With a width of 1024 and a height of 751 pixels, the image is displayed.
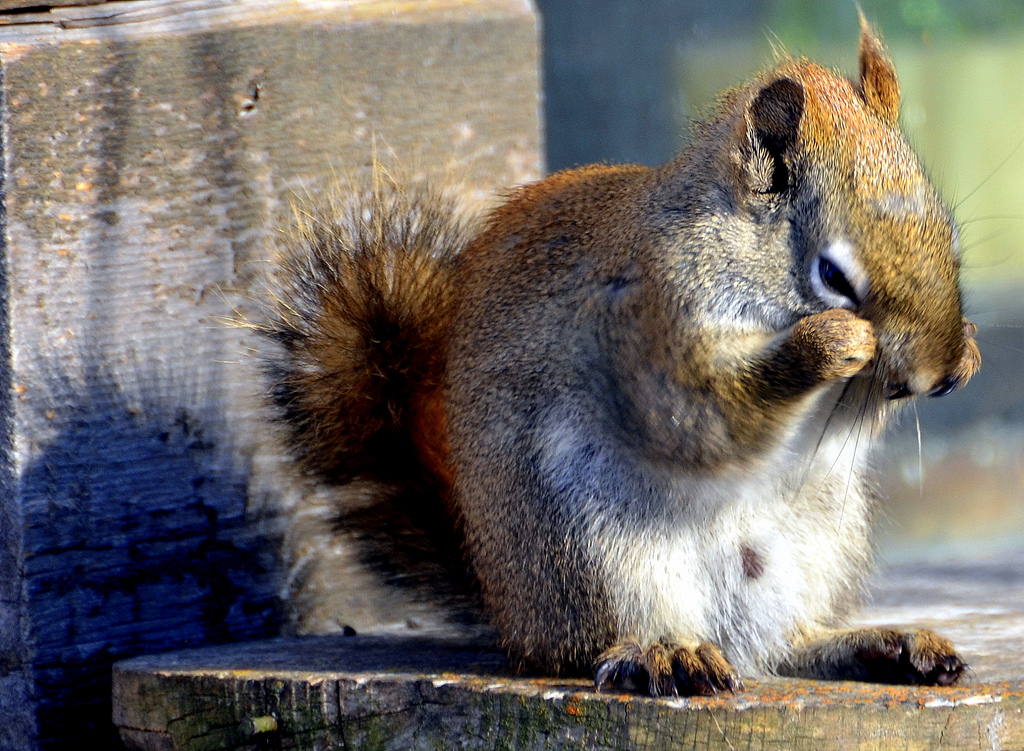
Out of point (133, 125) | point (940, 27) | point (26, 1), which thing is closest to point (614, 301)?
point (133, 125)

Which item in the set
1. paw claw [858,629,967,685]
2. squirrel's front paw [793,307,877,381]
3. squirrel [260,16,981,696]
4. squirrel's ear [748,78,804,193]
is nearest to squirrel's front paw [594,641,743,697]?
squirrel [260,16,981,696]

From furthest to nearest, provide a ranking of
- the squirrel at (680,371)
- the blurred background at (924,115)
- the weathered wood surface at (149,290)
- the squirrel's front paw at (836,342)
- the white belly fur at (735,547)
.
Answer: the blurred background at (924,115)
the weathered wood surface at (149,290)
the white belly fur at (735,547)
the squirrel at (680,371)
the squirrel's front paw at (836,342)

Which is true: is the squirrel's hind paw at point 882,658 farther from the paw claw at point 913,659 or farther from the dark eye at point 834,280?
the dark eye at point 834,280

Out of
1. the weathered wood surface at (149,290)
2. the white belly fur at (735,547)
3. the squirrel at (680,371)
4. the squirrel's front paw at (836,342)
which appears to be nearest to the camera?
the squirrel's front paw at (836,342)

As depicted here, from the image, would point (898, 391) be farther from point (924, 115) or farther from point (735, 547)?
point (924, 115)

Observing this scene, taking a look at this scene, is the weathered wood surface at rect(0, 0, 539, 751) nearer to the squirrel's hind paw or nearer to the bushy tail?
the bushy tail

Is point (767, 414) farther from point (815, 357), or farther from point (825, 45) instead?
point (825, 45)

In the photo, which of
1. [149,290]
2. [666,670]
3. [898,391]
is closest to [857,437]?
[898,391]

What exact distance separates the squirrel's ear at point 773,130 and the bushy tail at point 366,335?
593 mm

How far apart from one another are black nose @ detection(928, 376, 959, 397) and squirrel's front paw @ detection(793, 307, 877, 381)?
11 centimetres

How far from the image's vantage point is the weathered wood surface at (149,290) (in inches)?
83.0

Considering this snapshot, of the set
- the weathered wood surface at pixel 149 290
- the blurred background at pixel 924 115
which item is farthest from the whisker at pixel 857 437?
the blurred background at pixel 924 115

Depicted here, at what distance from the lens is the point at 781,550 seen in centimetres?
198

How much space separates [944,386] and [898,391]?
64mm
